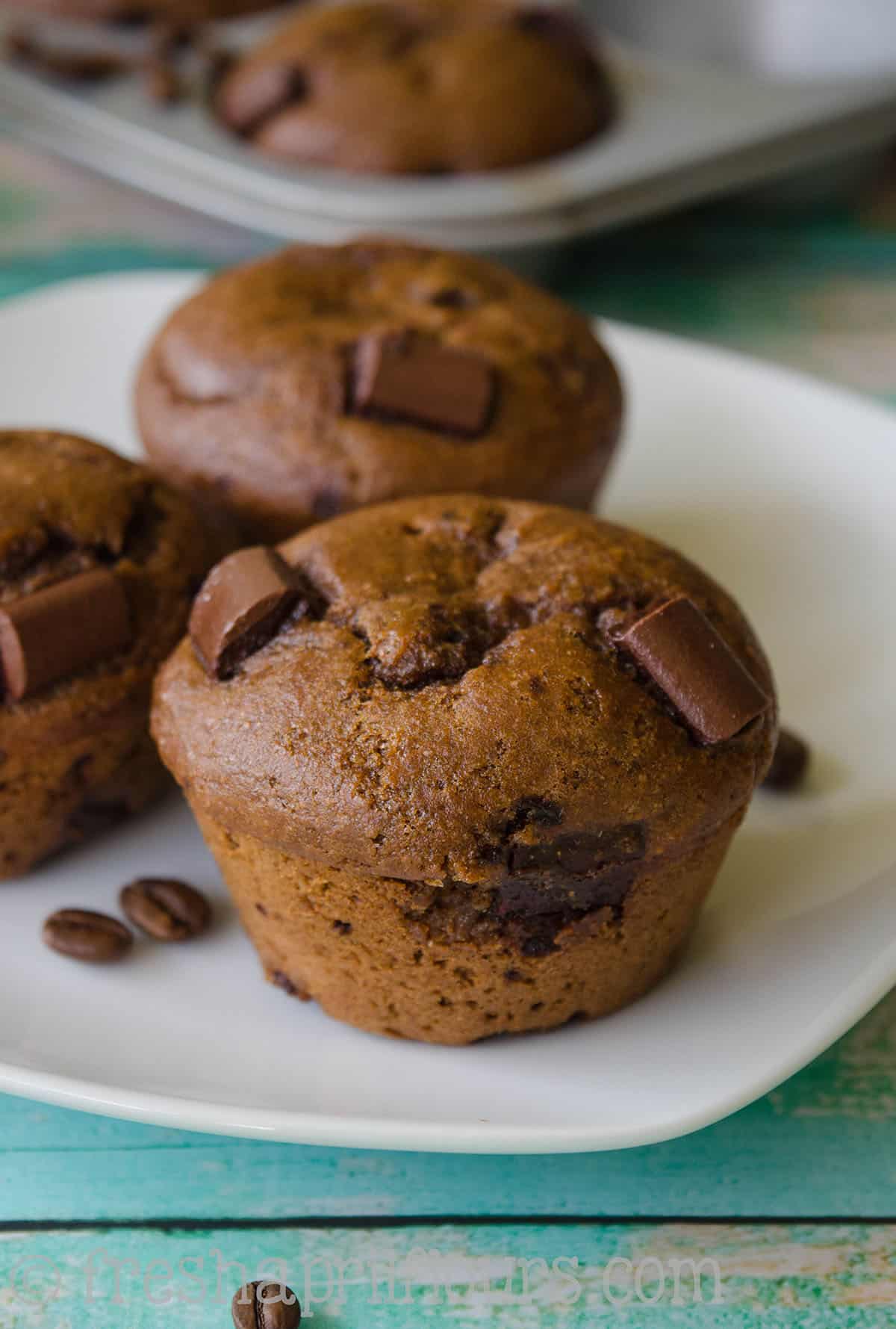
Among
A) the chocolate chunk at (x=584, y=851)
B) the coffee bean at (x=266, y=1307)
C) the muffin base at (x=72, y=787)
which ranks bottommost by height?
the coffee bean at (x=266, y=1307)

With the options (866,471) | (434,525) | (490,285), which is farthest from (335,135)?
(434,525)

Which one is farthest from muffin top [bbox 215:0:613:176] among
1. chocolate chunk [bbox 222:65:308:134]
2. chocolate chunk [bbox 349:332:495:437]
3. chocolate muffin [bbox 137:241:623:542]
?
chocolate chunk [bbox 349:332:495:437]

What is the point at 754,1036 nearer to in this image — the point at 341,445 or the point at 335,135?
the point at 341,445

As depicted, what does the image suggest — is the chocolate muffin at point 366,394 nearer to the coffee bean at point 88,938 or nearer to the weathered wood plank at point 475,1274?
the coffee bean at point 88,938

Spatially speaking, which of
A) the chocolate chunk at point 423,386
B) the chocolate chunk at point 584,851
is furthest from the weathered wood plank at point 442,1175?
the chocolate chunk at point 423,386

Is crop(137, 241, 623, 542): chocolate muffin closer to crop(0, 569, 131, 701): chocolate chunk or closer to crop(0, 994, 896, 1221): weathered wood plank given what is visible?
crop(0, 569, 131, 701): chocolate chunk

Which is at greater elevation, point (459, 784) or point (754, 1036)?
point (459, 784)

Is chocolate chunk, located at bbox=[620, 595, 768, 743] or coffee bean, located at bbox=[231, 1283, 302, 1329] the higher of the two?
chocolate chunk, located at bbox=[620, 595, 768, 743]
